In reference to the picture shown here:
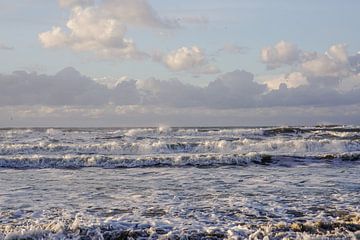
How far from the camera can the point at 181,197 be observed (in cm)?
1245

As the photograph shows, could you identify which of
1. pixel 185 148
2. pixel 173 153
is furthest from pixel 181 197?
pixel 185 148

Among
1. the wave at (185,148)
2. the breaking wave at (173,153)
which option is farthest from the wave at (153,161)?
the wave at (185,148)

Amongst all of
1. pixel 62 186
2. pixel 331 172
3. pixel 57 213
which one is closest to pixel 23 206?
pixel 57 213

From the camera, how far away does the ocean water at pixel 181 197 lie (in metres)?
8.66

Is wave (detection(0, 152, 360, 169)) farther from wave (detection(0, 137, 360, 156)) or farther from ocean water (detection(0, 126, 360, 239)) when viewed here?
→ wave (detection(0, 137, 360, 156))

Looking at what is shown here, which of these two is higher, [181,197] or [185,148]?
[185,148]

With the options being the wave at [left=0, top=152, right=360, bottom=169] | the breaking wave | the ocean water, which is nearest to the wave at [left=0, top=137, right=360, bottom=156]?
the breaking wave

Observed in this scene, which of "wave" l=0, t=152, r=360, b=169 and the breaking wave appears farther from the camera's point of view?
the breaking wave

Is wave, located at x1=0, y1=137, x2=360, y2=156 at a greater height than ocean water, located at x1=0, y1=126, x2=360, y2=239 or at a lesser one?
greater

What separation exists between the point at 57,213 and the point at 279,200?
5.95 meters

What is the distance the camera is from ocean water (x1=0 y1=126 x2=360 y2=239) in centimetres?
866

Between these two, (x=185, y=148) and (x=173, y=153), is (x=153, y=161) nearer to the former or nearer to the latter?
(x=173, y=153)

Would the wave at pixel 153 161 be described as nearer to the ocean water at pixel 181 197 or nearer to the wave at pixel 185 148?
the ocean water at pixel 181 197

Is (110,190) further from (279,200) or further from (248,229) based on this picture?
(248,229)
